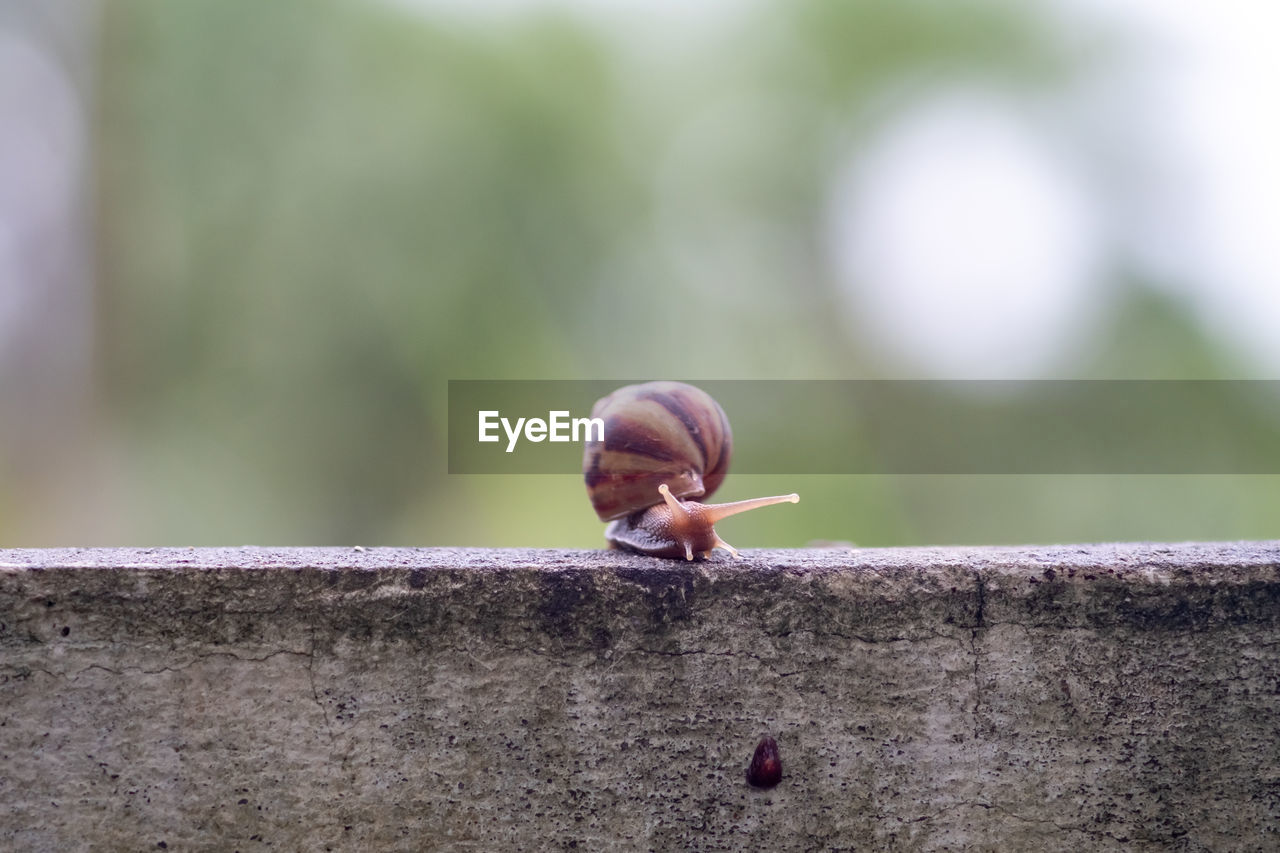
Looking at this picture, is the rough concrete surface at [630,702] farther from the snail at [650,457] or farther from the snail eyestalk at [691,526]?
the snail at [650,457]

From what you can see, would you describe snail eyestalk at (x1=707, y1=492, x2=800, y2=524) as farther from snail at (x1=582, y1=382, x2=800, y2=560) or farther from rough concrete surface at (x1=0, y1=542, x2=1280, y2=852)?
rough concrete surface at (x1=0, y1=542, x2=1280, y2=852)

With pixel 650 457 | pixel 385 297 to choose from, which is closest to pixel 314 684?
pixel 650 457

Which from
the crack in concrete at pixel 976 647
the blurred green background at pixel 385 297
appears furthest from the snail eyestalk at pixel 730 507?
the blurred green background at pixel 385 297

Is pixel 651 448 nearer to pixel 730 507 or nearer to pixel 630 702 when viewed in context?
pixel 730 507

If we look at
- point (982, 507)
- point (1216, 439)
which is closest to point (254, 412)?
point (982, 507)

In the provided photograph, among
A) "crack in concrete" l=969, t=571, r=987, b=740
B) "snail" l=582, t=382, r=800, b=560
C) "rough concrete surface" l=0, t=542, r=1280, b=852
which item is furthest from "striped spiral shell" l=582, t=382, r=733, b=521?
"crack in concrete" l=969, t=571, r=987, b=740

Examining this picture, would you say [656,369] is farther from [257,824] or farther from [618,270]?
[257,824]
